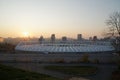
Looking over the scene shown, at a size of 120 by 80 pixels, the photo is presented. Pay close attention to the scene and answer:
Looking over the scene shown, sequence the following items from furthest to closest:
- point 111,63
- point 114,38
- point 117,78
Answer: point 114,38
point 111,63
point 117,78

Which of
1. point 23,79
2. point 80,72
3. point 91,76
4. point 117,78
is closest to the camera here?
point 23,79

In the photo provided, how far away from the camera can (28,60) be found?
139ft

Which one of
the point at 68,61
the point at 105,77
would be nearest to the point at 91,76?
the point at 105,77

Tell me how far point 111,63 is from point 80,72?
1194 centimetres

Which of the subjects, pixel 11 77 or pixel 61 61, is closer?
pixel 11 77

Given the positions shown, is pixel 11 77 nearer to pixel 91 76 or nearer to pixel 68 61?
pixel 91 76

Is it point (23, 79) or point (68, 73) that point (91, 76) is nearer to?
point (68, 73)

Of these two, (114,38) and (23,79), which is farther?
(114,38)

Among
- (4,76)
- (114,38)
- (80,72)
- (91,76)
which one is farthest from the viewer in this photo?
(114,38)

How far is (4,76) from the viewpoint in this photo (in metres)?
22.6

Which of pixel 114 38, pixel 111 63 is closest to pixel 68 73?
pixel 111 63

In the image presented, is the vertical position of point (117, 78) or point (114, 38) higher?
point (114, 38)

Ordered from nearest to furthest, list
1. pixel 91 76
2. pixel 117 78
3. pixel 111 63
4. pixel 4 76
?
pixel 4 76 → pixel 117 78 → pixel 91 76 → pixel 111 63

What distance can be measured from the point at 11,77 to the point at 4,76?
752 mm
